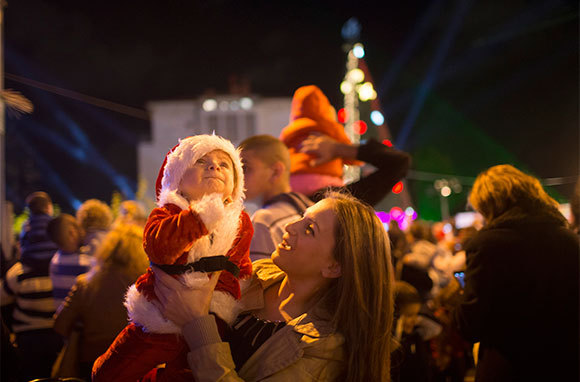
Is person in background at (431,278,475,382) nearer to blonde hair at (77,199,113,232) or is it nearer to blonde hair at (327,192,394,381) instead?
blonde hair at (327,192,394,381)

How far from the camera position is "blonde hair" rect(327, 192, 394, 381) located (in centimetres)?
165

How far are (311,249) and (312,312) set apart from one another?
0.27 meters

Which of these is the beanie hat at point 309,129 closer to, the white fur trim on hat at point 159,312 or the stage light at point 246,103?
the white fur trim on hat at point 159,312

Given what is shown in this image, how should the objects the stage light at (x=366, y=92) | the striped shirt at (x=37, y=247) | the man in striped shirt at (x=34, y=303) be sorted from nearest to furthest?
the man in striped shirt at (x=34, y=303), the striped shirt at (x=37, y=247), the stage light at (x=366, y=92)

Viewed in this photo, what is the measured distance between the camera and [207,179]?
191cm

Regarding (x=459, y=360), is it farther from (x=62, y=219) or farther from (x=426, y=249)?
(x=62, y=219)

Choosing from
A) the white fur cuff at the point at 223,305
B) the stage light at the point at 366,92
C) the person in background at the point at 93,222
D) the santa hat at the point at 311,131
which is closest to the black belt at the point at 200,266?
the white fur cuff at the point at 223,305

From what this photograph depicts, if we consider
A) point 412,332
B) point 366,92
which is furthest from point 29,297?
point 366,92

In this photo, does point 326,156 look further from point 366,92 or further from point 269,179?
point 366,92

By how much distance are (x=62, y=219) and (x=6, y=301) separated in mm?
1094

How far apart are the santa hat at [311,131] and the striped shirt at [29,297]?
273 centimetres

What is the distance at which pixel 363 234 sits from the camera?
5.94 ft

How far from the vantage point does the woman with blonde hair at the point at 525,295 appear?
2.33 metres

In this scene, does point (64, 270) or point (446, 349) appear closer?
point (64, 270)
